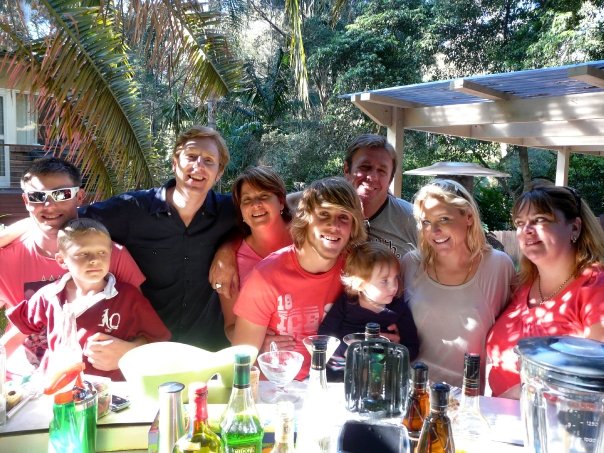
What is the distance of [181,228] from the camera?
9.32 ft

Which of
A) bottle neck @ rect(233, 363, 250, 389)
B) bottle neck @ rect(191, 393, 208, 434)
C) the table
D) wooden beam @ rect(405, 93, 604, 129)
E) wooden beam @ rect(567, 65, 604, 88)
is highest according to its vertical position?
wooden beam @ rect(567, 65, 604, 88)

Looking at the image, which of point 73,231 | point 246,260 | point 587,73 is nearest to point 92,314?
point 73,231

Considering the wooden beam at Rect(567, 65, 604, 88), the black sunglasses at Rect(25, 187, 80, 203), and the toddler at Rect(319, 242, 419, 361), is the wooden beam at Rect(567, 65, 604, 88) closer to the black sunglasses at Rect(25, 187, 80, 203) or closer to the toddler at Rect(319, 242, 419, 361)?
the toddler at Rect(319, 242, 419, 361)

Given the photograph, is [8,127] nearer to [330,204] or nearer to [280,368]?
[330,204]

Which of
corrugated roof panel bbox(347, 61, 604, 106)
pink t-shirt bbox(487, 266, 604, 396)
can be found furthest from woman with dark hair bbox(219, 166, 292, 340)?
corrugated roof panel bbox(347, 61, 604, 106)

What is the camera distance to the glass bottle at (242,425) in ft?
4.04

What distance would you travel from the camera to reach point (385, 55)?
16766mm

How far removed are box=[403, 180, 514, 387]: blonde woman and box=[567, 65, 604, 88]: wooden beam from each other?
6.19 ft

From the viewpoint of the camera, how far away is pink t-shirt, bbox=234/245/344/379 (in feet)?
7.81

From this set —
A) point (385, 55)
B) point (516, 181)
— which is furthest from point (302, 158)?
point (516, 181)

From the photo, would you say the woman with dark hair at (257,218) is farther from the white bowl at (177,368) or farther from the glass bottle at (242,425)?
the glass bottle at (242,425)

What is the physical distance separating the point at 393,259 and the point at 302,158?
605 inches

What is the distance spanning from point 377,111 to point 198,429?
4872 mm

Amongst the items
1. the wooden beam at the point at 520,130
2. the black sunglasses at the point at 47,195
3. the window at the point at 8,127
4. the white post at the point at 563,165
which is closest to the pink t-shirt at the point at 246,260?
the black sunglasses at the point at 47,195
